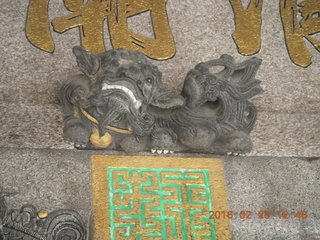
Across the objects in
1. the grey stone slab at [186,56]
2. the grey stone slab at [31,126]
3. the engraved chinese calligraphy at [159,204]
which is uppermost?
the grey stone slab at [186,56]

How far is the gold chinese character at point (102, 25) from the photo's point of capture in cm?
243

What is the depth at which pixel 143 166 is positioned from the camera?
6.88 ft

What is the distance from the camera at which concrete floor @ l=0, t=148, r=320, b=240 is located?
1.92 metres

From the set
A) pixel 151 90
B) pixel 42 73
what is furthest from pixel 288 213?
pixel 42 73

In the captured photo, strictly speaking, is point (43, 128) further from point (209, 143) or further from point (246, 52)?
point (246, 52)

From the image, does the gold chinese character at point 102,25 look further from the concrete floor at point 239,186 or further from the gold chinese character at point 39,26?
the concrete floor at point 239,186

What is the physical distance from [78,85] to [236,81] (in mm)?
712

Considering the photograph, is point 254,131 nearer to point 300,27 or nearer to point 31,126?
point 300,27

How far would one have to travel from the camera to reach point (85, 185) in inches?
78.2

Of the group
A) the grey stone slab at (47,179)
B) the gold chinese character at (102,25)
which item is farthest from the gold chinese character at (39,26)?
the grey stone slab at (47,179)

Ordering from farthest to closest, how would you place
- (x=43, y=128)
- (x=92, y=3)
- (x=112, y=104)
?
1. (x=92, y=3)
2. (x=43, y=128)
3. (x=112, y=104)

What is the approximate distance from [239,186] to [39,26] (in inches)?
48.7

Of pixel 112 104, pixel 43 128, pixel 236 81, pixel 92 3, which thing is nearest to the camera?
pixel 112 104

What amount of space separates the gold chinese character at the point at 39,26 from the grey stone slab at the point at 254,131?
0.38m
